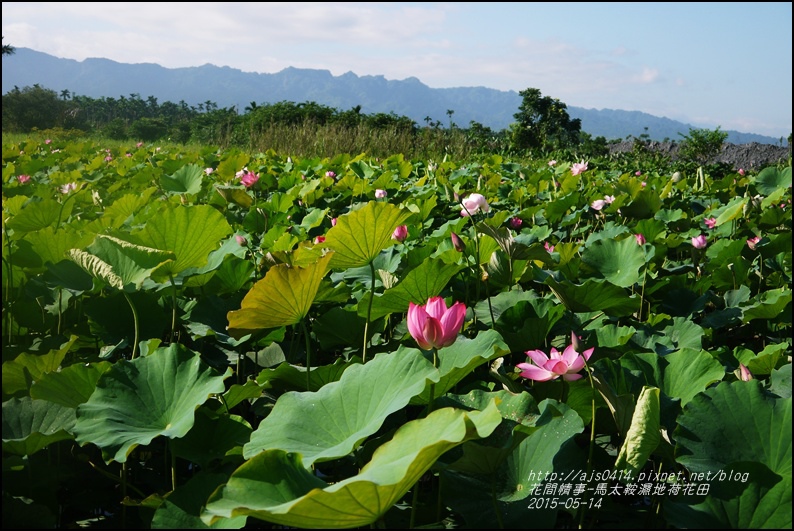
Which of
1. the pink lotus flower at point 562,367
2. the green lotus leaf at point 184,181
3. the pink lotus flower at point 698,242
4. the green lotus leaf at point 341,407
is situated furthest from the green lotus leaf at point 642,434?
the green lotus leaf at point 184,181

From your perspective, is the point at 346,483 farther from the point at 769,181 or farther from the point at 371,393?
the point at 769,181

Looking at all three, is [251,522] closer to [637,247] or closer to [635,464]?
[635,464]

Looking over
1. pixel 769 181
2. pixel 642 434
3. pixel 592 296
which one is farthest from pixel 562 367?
pixel 769 181

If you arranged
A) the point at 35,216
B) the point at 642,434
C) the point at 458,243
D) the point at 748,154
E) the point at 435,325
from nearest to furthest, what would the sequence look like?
1. the point at 642,434
2. the point at 435,325
3. the point at 458,243
4. the point at 35,216
5. the point at 748,154

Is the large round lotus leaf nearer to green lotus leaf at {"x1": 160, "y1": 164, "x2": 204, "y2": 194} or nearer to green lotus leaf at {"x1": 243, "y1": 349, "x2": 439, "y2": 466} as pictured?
green lotus leaf at {"x1": 243, "y1": 349, "x2": 439, "y2": 466}

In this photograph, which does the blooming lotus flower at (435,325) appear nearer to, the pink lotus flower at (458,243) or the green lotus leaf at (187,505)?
the green lotus leaf at (187,505)

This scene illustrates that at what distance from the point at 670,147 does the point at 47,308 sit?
13.4 metres

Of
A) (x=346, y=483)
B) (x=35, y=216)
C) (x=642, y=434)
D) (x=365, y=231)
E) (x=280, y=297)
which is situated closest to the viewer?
(x=346, y=483)

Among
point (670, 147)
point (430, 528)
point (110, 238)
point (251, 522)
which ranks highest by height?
point (670, 147)

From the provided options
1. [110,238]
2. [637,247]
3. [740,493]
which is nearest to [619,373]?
[740,493]

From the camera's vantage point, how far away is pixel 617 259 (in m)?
1.78

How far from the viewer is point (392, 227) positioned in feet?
4.02

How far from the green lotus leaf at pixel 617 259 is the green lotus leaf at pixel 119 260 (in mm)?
1132

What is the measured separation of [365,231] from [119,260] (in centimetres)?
49
